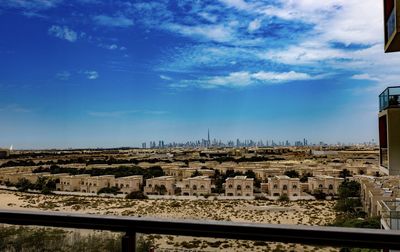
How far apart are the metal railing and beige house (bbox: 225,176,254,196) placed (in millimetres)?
40492

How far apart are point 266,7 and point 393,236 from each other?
40.3 ft

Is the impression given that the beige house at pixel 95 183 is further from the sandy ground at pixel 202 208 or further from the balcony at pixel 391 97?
the balcony at pixel 391 97

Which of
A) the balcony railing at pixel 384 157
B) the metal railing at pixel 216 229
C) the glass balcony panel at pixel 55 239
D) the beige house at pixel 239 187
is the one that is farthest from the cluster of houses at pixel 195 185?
the metal railing at pixel 216 229

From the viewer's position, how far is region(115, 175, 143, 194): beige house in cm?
4553

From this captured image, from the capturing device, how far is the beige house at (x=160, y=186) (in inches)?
1757

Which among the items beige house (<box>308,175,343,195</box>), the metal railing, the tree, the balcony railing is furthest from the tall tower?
the tree

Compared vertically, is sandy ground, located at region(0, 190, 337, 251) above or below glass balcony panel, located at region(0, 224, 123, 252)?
below

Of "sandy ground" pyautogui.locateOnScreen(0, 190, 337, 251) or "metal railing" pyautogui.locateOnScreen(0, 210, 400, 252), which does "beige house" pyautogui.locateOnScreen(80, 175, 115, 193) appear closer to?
"sandy ground" pyautogui.locateOnScreen(0, 190, 337, 251)

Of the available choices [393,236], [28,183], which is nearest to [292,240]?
[393,236]

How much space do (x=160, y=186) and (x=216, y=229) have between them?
4410 centimetres

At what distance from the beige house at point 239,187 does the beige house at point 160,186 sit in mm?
6992

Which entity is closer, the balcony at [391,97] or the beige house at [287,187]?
the balcony at [391,97]

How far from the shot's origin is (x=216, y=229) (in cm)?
166

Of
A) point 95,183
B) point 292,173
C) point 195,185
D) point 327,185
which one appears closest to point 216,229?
point 195,185
